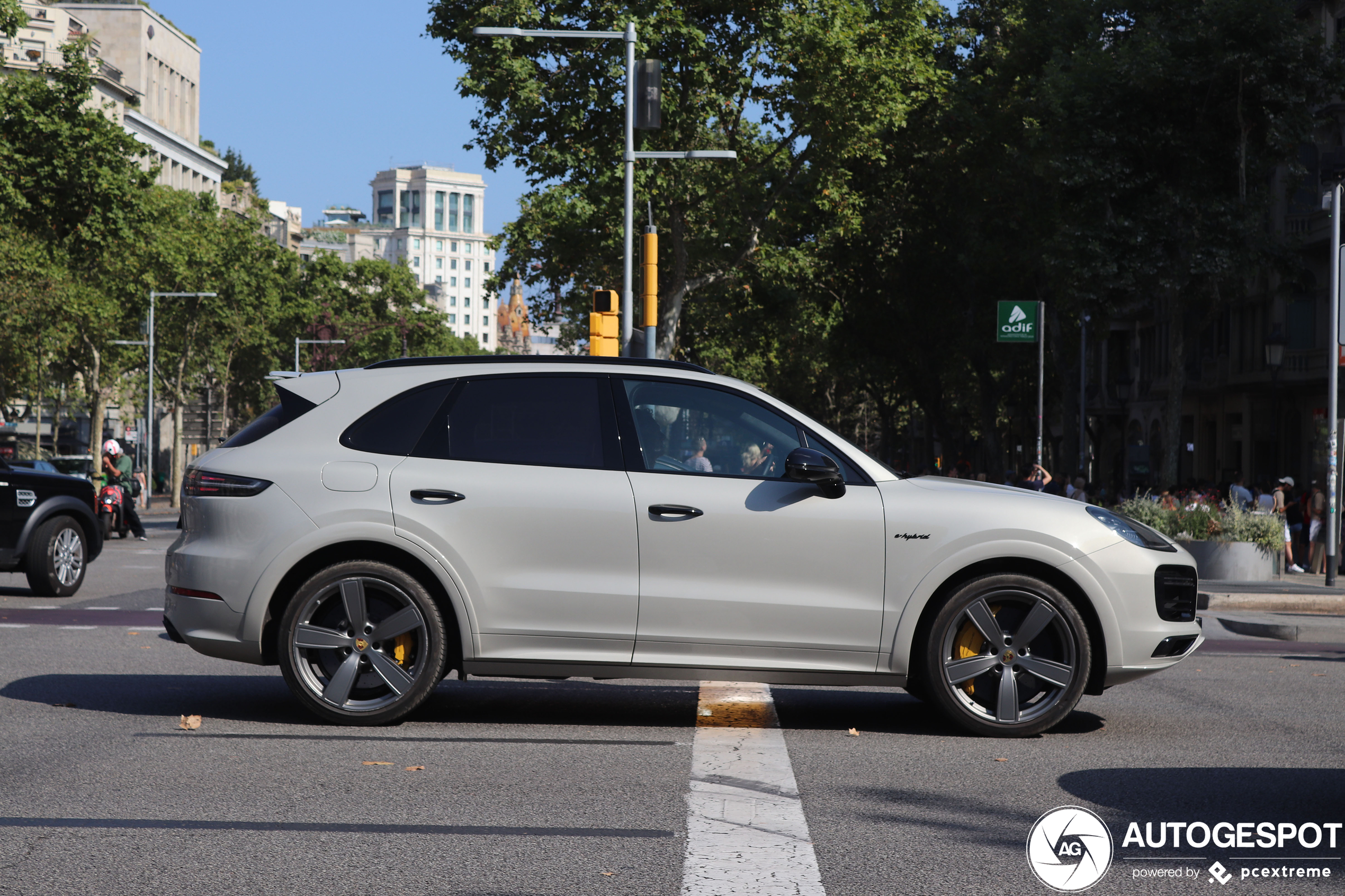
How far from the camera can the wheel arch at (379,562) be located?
23.8 feet

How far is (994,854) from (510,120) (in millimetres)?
27466

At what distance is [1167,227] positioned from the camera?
3300 centimetres

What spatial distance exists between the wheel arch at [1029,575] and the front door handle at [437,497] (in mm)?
2223

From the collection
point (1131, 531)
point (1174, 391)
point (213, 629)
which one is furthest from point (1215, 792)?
point (1174, 391)

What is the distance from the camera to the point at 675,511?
7.11 m

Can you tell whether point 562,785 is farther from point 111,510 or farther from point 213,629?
point 111,510

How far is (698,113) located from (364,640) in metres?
26.2

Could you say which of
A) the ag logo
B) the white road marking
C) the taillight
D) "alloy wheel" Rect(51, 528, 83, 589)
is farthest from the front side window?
"alloy wheel" Rect(51, 528, 83, 589)

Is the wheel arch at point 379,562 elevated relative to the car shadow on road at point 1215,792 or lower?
elevated

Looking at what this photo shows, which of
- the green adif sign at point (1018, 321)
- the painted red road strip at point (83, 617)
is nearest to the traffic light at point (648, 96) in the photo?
the painted red road strip at point (83, 617)

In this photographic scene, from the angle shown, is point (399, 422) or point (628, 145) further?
point (628, 145)

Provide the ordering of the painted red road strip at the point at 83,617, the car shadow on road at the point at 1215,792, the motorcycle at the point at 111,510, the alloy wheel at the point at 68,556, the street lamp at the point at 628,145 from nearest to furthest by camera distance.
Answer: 1. the car shadow on road at the point at 1215,792
2. the painted red road strip at the point at 83,617
3. the alloy wheel at the point at 68,556
4. the street lamp at the point at 628,145
5. the motorcycle at the point at 111,510
